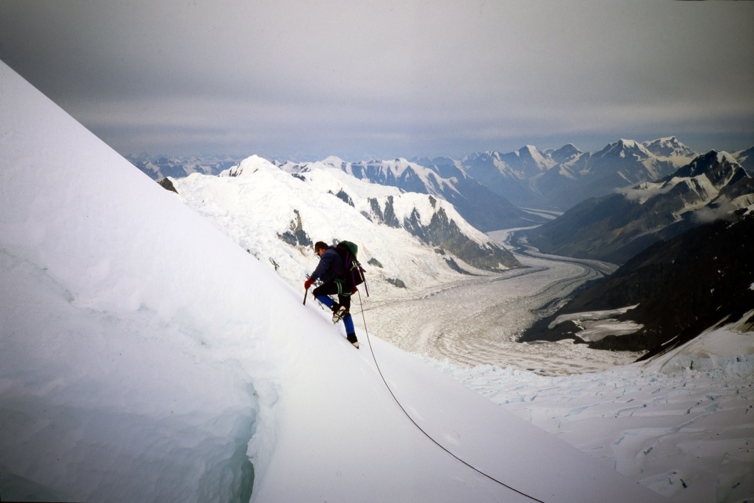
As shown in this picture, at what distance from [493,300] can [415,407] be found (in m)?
87.4

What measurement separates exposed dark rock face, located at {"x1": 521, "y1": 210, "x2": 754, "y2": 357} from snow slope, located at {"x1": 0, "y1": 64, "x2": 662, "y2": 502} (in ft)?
124

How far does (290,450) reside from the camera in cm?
289

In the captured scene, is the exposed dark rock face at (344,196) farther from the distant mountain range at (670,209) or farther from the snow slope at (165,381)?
the snow slope at (165,381)

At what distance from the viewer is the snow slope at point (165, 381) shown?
2010mm

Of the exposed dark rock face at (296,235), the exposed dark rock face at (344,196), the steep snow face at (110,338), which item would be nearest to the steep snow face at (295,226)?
the exposed dark rock face at (296,235)

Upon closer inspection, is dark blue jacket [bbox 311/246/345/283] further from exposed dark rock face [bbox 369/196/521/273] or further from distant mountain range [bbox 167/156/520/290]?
exposed dark rock face [bbox 369/196/521/273]

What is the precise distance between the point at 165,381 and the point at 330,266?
3.32 m

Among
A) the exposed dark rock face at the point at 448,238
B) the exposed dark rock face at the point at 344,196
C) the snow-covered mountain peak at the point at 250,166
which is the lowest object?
the exposed dark rock face at the point at 448,238

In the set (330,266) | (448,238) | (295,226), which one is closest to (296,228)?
(295,226)

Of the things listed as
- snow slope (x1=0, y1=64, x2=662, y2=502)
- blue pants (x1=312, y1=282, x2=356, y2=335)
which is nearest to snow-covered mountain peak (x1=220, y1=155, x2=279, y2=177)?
blue pants (x1=312, y1=282, x2=356, y2=335)

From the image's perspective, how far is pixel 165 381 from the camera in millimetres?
2678

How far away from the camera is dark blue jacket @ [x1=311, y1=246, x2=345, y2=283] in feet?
18.5

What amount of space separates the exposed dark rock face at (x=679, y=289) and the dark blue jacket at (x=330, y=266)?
37.9 metres

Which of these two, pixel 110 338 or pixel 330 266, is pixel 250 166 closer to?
pixel 330 266
